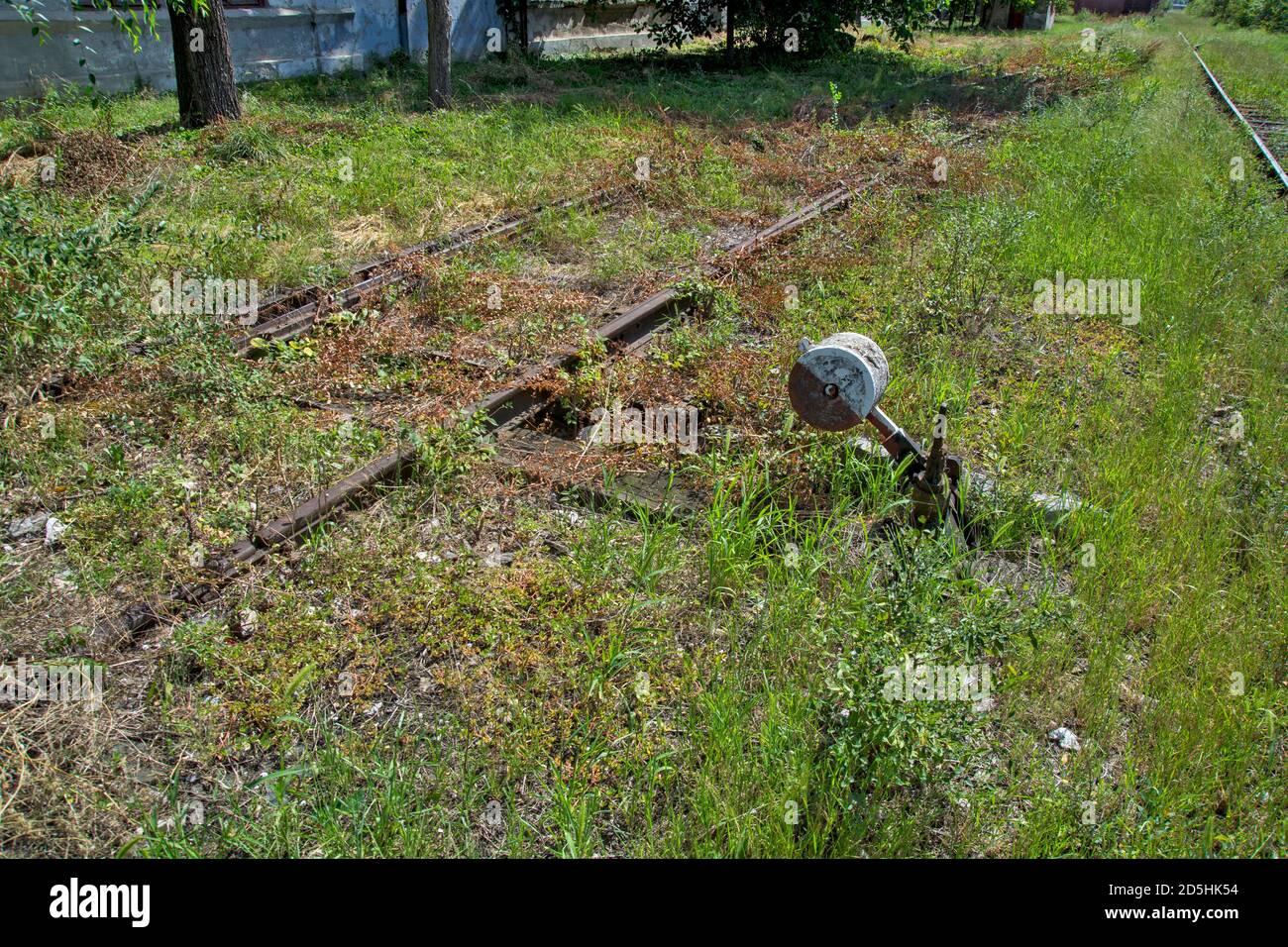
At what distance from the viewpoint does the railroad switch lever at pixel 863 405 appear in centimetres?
321

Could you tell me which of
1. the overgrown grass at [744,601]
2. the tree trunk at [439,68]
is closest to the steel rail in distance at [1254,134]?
the overgrown grass at [744,601]

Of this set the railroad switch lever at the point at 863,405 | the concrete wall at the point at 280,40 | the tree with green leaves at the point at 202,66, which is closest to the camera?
the railroad switch lever at the point at 863,405

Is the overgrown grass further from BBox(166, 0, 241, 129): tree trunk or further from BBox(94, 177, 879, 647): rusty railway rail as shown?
BBox(166, 0, 241, 129): tree trunk

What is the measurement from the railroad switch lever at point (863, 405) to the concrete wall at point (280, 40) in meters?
7.59

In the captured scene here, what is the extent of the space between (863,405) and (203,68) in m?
8.61

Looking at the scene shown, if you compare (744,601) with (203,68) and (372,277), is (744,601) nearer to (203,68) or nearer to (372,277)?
(372,277)

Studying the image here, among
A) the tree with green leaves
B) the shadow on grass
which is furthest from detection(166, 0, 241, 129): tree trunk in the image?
the shadow on grass

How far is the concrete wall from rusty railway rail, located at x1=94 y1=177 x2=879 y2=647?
5892 millimetres

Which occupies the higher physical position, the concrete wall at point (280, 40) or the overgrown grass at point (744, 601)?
the concrete wall at point (280, 40)

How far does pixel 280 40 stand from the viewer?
13.0 metres

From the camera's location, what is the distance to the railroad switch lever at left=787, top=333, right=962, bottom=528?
3211mm

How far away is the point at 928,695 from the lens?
8.14ft

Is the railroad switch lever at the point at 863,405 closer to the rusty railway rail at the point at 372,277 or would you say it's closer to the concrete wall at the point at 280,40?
the rusty railway rail at the point at 372,277
